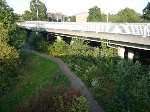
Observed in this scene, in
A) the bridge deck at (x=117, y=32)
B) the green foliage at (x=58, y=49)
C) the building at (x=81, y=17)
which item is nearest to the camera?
the bridge deck at (x=117, y=32)

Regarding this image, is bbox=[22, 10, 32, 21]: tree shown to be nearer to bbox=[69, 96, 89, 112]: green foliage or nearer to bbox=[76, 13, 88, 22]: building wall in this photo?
bbox=[76, 13, 88, 22]: building wall

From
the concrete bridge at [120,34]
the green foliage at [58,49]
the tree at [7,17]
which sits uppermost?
the tree at [7,17]

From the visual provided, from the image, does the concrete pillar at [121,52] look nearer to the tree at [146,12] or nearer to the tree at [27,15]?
the tree at [146,12]

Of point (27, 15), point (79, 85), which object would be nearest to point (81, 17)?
point (27, 15)

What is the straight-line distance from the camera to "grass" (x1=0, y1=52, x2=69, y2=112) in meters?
27.0

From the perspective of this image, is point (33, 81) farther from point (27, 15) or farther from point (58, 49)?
point (27, 15)

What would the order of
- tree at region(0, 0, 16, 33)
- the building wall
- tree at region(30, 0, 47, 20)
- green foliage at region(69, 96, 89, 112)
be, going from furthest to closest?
the building wall, tree at region(30, 0, 47, 20), tree at region(0, 0, 16, 33), green foliage at region(69, 96, 89, 112)

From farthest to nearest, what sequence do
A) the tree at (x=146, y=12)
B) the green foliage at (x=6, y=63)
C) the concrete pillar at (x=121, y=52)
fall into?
the tree at (x=146, y=12) → the concrete pillar at (x=121, y=52) → the green foliage at (x=6, y=63)

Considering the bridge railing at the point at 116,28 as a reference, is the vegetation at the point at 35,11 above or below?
above

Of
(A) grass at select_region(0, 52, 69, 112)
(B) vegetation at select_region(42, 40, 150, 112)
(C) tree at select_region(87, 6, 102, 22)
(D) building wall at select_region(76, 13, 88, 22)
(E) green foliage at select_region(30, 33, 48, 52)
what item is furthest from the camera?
(D) building wall at select_region(76, 13, 88, 22)

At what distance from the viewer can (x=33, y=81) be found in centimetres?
3136

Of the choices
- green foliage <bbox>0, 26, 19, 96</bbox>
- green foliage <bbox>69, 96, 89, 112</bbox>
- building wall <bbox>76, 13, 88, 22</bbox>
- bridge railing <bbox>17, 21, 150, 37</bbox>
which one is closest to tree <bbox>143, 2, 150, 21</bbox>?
bridge railing <bbox>17, 21, 150, 37</bbox>

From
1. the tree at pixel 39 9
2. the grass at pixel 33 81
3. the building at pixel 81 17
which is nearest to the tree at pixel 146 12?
the grass at pixel 33 81

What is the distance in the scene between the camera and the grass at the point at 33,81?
2695 centimetres
